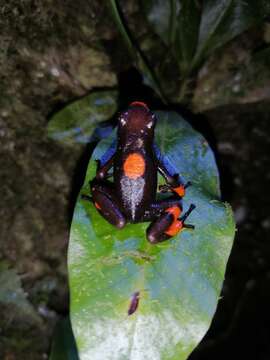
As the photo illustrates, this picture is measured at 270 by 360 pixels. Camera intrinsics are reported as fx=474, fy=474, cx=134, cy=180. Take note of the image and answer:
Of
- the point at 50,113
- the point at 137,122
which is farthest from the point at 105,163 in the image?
the point at 50,113

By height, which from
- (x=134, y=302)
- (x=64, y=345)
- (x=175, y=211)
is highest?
(x=175, y=211)

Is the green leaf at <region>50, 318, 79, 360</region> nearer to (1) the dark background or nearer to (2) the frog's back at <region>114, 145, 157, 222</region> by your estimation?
(1) the dark background

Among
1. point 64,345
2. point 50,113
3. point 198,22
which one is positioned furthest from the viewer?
point 50,113

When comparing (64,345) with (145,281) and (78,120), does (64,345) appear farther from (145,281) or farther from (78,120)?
(78,120)

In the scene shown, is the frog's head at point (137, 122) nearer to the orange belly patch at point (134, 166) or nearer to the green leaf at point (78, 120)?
the orange belly patch at point (134, 166)

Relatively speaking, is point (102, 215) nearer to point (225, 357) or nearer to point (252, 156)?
point (252, 156)

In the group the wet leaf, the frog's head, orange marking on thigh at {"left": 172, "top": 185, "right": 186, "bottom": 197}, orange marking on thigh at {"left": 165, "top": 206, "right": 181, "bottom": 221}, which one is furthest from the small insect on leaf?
the wet leaf

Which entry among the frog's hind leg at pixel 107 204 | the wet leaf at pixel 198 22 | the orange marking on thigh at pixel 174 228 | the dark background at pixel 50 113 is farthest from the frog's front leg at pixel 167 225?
the wet leaf at pixel 198 22

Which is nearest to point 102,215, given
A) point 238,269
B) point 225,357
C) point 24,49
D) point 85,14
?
point 24,49
